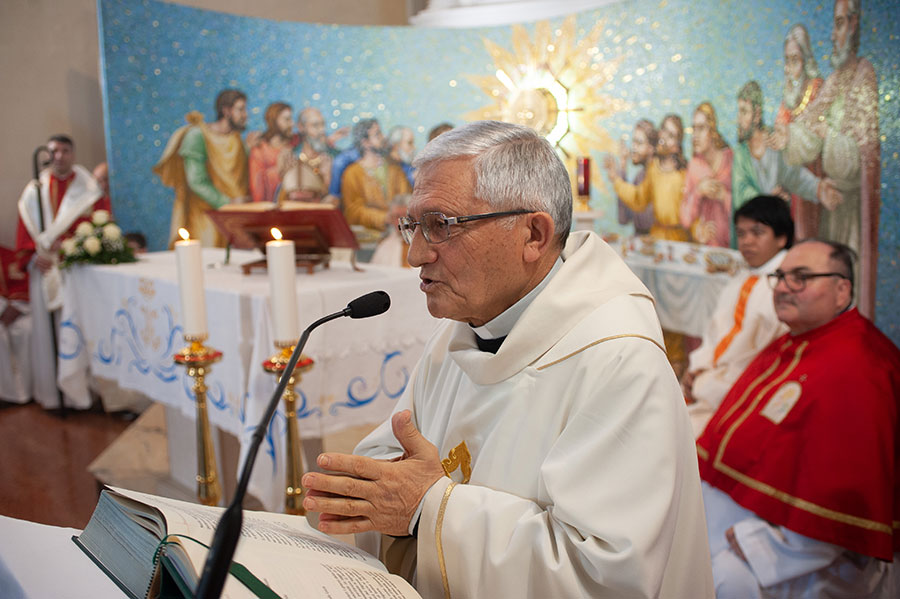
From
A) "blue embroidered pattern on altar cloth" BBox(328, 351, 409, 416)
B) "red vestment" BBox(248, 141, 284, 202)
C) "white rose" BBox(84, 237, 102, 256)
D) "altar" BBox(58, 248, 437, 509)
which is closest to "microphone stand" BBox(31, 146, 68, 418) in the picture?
"red vestment" BBox(248, 141, 284, 202)

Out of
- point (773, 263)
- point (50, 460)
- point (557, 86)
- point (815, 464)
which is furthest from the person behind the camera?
point (557, 86)

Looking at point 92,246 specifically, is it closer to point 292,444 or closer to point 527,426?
point 292,444

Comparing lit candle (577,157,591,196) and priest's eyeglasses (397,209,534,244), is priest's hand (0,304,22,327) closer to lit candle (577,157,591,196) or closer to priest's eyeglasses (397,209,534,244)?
lit candle (577,157,591,196)

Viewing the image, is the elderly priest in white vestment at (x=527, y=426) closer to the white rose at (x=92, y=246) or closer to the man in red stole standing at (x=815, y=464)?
the man in red stole standing at (x=815, y=464)

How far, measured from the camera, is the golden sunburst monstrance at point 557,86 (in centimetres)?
766

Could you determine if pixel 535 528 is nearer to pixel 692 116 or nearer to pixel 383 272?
pixel 383 272

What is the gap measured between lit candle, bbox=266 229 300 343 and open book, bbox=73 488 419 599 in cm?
100

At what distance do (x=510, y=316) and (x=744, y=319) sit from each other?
3.16 m

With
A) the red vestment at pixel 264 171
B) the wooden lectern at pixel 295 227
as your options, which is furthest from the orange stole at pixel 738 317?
the red vestment at pixel 264 171

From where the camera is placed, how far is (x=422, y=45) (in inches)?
340

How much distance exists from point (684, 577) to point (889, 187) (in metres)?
4.25

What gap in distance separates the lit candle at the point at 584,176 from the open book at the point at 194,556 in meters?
5.10

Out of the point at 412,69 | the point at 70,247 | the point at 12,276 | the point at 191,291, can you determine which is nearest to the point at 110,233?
the point at 70,247

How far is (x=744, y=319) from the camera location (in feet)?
14.8
